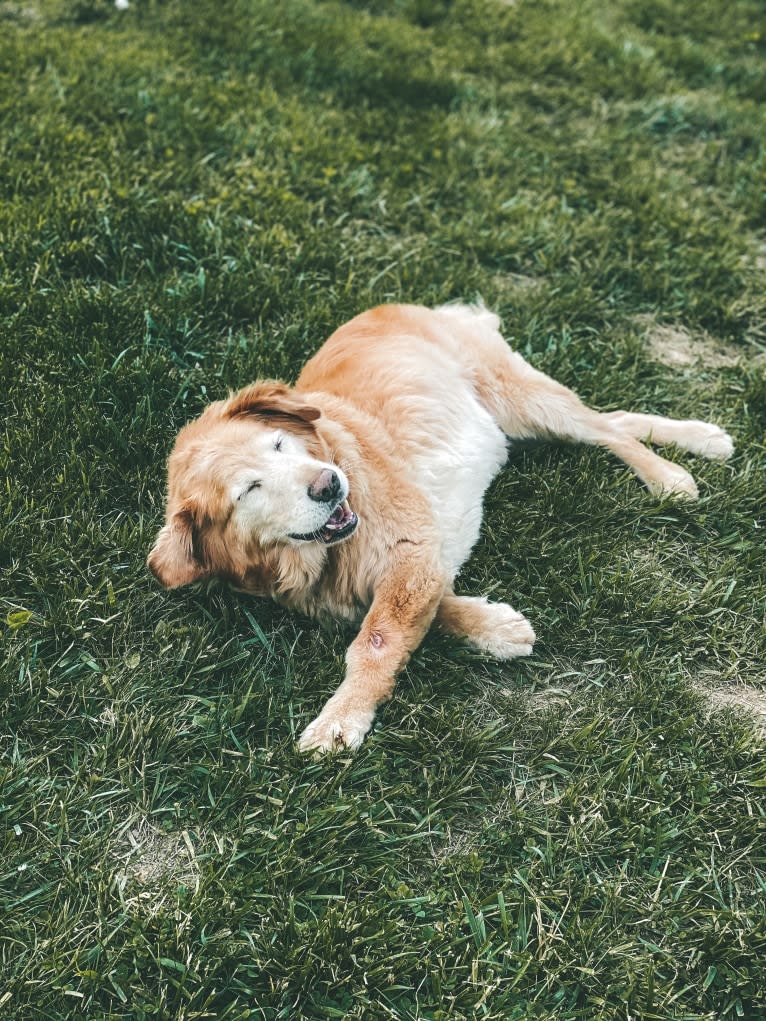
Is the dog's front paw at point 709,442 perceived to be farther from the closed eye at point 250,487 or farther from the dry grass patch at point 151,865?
the dry grass patch at point 151,865

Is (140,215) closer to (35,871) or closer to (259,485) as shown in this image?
(259,485)

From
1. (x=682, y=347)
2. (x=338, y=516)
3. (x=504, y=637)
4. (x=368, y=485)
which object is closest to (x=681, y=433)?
(x=682, y=347)

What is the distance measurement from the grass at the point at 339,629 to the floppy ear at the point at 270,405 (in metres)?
0.65

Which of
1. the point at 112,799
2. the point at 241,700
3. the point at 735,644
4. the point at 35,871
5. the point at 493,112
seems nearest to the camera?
the point at 35,871

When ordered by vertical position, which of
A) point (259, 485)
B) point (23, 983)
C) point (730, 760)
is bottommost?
point (23, 983)

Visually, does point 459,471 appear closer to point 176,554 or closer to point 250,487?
point 250,487

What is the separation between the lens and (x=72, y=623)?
321 centimetres

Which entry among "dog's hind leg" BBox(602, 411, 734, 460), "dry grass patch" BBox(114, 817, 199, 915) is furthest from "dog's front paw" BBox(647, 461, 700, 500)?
"dry grass patch" BBox(114, 817, 199, 915)

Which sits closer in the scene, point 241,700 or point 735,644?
point 241,700

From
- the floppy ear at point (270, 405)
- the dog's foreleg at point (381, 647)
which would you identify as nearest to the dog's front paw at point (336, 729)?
the dog's foreleg at point (381, 647)

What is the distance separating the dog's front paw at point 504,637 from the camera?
10.7 feet

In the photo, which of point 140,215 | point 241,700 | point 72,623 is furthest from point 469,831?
point 140,215

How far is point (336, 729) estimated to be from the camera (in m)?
2.92

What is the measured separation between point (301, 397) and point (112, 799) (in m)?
1.70
